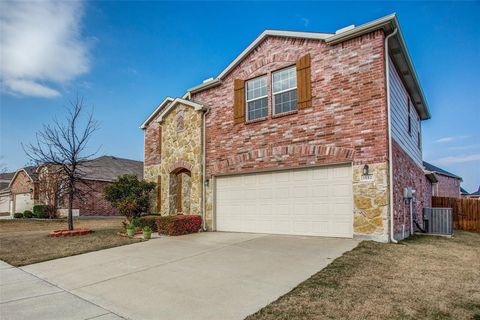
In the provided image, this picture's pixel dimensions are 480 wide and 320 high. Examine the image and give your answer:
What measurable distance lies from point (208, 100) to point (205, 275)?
29.6ft

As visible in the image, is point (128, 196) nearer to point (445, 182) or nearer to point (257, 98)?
point (257, 98)

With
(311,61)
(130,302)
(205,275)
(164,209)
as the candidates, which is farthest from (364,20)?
(164,209)

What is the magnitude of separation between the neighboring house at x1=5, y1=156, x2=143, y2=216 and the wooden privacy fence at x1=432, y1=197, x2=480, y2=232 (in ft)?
79.7

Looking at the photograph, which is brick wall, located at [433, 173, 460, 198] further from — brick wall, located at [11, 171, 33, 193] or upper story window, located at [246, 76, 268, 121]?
brick wall, located at [11, 171, 33, 193]

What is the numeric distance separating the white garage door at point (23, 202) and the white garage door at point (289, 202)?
25164mm

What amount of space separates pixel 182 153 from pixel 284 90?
220 inches

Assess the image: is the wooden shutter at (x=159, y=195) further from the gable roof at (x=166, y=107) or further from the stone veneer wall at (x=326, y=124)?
the stone veneer wall at (x=326, y=124)

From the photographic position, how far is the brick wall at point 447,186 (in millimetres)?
28188

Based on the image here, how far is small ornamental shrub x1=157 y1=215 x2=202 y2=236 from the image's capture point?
11367 millimetres

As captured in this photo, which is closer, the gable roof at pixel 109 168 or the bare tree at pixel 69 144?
the bare tree at pixel 69 144

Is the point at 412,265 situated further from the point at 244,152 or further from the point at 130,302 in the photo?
the point at 244,152

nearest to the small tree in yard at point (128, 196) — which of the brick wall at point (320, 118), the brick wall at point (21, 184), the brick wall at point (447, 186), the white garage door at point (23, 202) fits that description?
the brick wall at point (320, 118)

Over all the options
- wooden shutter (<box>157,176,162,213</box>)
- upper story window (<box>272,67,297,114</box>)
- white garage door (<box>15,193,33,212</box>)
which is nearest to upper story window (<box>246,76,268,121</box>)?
upper story window (<box>272,67,297,114</box>)

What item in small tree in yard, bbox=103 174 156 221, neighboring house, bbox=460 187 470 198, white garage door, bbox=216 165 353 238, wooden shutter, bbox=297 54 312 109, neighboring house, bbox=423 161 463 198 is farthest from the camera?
neighboring house, bbox=460 187 470 198
